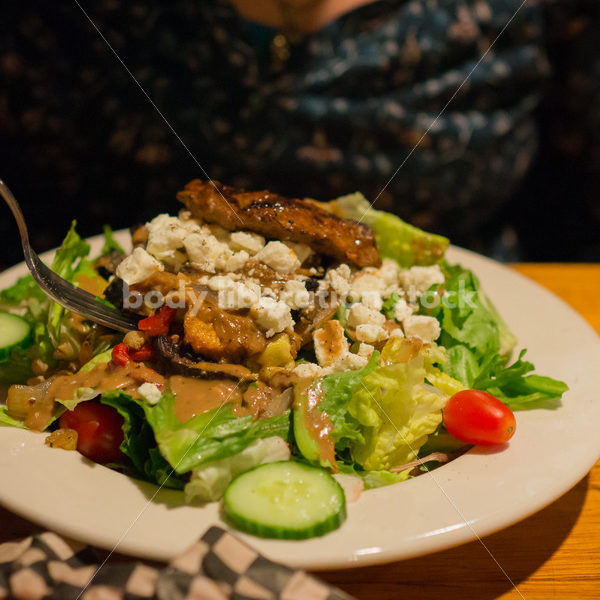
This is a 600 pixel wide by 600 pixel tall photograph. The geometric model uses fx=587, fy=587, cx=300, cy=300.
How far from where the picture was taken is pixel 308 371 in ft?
7.80

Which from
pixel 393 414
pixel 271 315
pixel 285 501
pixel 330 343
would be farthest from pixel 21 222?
pixel 393 414

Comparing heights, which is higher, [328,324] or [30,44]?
[328,324]

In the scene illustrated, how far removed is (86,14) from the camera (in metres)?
4.46

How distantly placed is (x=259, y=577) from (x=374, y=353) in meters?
1.06

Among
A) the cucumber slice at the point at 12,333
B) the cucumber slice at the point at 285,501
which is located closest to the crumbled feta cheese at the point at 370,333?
the cucumber slice at the point at 285,501

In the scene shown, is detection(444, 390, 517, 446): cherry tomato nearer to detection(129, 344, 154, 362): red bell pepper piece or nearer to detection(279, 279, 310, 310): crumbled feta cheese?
detection(279, 279, 310, 310): crumbled feta cheese

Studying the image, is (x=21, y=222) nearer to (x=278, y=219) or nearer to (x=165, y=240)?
(x=165, y=240)

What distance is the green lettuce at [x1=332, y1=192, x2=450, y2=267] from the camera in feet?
10.6

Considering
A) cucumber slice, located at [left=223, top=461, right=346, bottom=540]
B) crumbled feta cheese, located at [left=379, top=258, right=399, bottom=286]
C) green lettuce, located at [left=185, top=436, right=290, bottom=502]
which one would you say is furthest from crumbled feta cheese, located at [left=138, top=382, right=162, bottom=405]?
crumbled feta cheese, located at [left=379, top=258, right=399, bottom=286]

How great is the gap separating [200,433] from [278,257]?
88cm

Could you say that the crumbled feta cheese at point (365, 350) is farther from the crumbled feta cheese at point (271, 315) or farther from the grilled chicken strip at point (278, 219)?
the grilled chicken strip at point (278, 219)

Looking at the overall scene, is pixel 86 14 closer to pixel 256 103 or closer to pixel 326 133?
pixel 256 103

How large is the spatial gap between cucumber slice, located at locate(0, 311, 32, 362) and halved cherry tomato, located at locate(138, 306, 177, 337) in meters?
0.64

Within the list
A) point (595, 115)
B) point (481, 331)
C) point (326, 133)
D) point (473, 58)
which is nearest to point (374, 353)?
point (481, 331)
